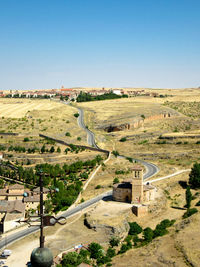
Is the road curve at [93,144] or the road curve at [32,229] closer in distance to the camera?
the road curve at [32,229]

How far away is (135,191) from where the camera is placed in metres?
55.8

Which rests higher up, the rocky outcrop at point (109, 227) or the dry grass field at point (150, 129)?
the dry grass field at point (150, 129)

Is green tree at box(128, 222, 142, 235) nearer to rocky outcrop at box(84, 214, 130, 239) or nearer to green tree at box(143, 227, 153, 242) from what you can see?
rocky outcrop at box(84, 214, 130, 239)

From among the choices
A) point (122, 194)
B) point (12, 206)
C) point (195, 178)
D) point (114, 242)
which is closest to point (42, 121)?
point (12, 206)

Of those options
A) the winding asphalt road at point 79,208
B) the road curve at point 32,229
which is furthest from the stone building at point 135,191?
the winding asphalt road at point 79,208

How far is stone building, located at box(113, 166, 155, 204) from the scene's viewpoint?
183 ft

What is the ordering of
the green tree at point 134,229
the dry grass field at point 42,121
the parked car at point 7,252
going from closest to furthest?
the parked car at point 7,252 < the green tree at point 134,229 < the dry grass field at point 42,121

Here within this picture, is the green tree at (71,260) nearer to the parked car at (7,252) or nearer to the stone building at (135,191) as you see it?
the parked car at (7,252)

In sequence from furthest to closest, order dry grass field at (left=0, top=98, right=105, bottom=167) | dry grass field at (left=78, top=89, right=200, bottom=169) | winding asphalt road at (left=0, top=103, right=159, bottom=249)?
1. dry grass field at (left=78, top=89, right=200, bottom=169)
2. dry grass field at (left=0, top=98, right=105, bottom=167)
3. winding asphalt road at (left=0, top=103, right=159, bottom=249)

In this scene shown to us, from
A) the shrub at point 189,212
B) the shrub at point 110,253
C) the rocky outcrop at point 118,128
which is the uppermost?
the rocky outcrop at point 118,128

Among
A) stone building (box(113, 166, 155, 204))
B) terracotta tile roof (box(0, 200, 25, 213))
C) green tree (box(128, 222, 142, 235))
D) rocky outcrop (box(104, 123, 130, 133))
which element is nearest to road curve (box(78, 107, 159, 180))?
rocky outcrop (box(104, 123, 130, 133))

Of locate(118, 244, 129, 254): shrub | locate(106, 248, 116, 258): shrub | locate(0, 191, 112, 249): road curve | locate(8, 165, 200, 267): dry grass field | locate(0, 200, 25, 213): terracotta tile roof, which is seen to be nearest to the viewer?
locate(8, 165, 200, 267): dry grass field

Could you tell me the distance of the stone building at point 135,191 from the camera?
2194 inches

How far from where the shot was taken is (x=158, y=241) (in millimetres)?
42812
